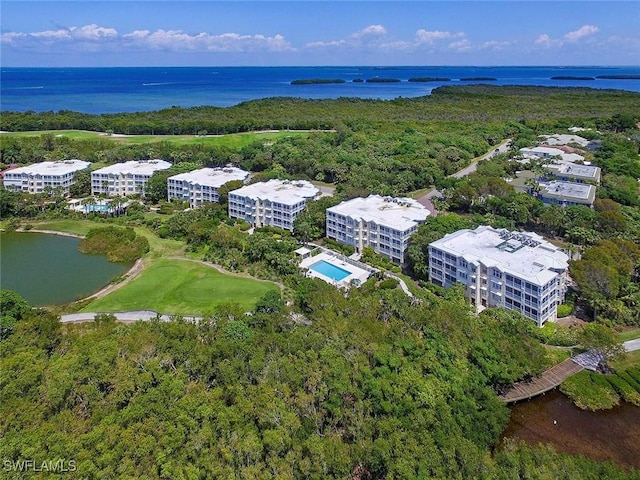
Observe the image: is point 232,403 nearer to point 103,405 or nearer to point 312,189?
point 103,405

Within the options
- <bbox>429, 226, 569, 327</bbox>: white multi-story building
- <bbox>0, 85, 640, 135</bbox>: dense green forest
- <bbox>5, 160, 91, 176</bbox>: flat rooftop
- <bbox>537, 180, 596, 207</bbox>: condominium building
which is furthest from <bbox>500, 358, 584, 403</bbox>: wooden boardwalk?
<bbox>0, 85, 640, 135</bbox>: dense green forest

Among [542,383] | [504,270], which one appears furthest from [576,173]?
[542,383]

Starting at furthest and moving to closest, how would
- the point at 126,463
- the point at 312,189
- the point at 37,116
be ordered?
the point at 37,116 → the point at 312,189 → the point at 126,463

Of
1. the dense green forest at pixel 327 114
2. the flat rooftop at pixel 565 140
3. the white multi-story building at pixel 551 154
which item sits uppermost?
the dense green forest at pixel 327 114

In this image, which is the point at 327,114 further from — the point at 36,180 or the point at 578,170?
the point at 36,180

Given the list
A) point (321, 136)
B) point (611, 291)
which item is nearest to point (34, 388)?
point (611, 291)

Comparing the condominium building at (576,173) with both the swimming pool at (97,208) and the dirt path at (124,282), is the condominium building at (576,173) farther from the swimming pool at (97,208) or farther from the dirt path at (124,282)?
the swimming pool at (97,208)

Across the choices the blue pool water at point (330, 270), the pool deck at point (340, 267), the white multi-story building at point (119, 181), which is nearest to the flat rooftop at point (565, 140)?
the pool deck at point (340, 267)
